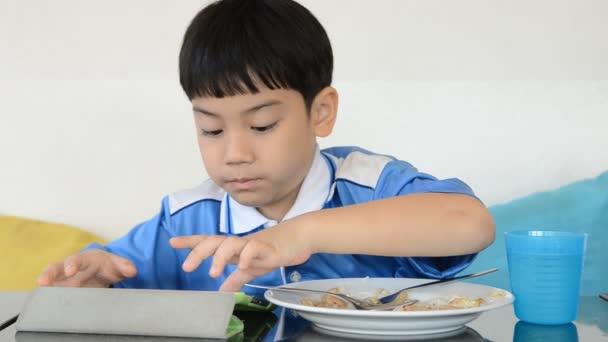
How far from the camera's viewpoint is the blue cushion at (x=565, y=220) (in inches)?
75.3

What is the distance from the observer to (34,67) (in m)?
2.15

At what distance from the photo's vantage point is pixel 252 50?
45.6 inches

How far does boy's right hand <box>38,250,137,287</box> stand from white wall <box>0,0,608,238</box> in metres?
1.05

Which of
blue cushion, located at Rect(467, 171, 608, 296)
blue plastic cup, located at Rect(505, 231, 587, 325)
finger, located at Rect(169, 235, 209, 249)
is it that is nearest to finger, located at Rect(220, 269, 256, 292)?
finger, located at Rect(169, 235, 209, 249)

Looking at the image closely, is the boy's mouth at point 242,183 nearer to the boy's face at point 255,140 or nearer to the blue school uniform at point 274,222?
the boy's face at point 255,140

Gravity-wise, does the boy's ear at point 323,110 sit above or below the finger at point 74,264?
above

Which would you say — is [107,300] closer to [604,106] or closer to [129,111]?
[129,111]

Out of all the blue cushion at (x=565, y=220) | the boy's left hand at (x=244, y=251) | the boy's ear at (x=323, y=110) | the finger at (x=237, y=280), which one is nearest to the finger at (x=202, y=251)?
the boy's left hand at (x=244, y=251)

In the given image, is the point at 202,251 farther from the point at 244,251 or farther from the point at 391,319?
the point at 391,319

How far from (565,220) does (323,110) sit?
892mm

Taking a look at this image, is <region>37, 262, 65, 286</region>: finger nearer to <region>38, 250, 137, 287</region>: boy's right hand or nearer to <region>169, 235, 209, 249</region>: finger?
<region>38, 250, 137, 287</region>: boy's right hand

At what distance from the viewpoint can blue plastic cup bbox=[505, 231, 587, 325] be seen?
2.87 ft

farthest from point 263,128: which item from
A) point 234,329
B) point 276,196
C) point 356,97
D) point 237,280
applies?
point 356,97

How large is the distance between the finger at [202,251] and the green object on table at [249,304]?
2.6 inches
